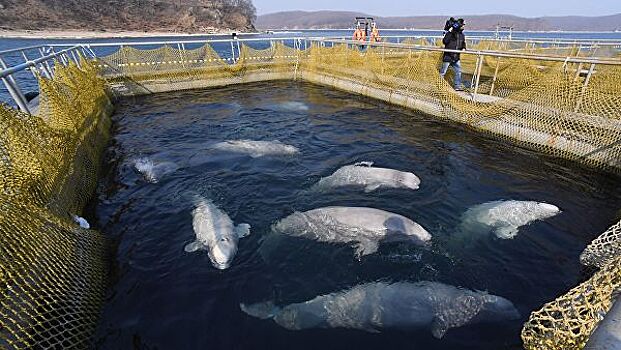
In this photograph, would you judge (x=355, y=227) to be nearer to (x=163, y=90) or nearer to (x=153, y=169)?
(x=153, y=169)

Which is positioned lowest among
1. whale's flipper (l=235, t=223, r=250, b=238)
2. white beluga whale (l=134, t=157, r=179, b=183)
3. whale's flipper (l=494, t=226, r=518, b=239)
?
whale's flipper (l=494, t=226, r=518, b=239)

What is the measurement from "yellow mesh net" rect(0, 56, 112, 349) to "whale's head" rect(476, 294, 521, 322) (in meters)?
5.97

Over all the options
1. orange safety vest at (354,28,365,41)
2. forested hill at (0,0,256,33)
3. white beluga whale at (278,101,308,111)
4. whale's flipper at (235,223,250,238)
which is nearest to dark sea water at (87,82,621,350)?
whale's flipper at (235,223,250,238)

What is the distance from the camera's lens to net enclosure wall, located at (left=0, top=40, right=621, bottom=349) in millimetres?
4176

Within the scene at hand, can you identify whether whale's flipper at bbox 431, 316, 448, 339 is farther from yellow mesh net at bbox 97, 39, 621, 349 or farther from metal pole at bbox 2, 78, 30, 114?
metal pole at bbox 2, 78, 30, 114

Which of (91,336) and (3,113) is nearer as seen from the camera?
(91,336)

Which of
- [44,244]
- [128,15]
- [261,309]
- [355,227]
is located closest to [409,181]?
[355,227]

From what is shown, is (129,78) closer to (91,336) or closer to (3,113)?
(3,113)

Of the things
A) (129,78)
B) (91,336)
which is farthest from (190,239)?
(129,78)

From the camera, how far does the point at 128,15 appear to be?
456ft

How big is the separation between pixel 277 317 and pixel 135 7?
177 meters

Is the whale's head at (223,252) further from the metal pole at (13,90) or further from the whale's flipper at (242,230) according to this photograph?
the metal pole at (13,90)

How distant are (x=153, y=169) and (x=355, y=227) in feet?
21.7

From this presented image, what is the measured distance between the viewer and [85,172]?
8.66 metres
